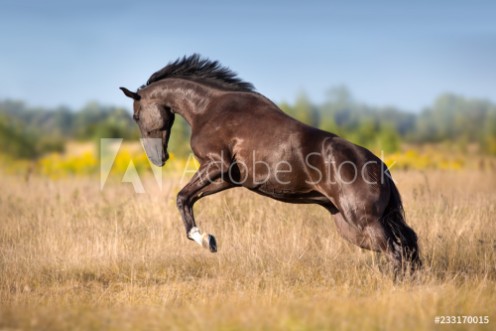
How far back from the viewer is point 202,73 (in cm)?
763

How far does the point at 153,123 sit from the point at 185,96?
1.86 feet

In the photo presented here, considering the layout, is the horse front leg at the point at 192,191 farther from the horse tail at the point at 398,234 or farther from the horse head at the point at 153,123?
the horse tail at the point at 398,234

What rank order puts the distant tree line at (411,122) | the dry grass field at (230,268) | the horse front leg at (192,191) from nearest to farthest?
the dry grass field at (230,268) < the horse front leg at (192,191) < the distant tree line at (411,122)

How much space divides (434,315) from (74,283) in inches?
163

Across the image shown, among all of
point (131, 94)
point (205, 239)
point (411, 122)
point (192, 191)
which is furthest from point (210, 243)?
point (411, 122)

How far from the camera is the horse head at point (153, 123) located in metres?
7.63

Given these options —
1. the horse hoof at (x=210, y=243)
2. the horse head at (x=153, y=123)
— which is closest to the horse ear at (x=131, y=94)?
the horse head at (x=153, y=123)

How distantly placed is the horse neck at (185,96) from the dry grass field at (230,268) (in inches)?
75.4

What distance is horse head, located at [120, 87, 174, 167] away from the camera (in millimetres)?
7629

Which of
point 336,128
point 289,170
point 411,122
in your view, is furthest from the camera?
point 411,122

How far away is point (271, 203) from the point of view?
949 cm

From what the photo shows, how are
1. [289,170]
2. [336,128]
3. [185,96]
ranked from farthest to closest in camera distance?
[336,128], [185,96], [289,170]

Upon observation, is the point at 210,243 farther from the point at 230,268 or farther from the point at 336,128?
the point at 336,128

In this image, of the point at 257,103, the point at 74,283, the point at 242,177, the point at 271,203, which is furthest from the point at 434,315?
the point at 271,203
